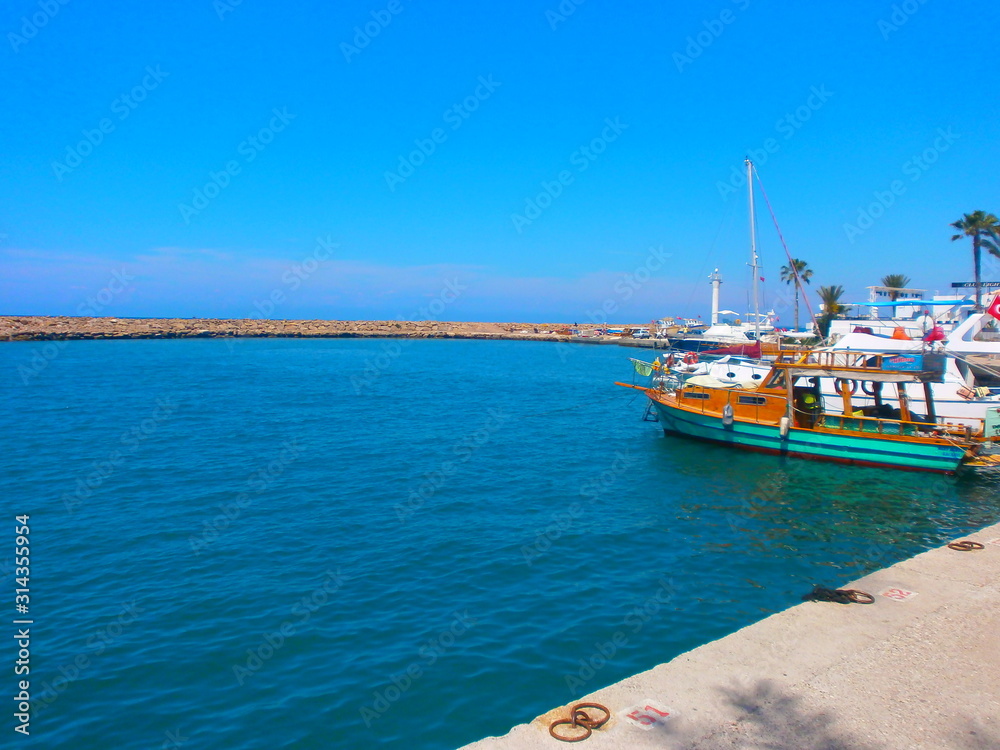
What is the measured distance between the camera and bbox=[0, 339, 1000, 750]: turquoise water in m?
9.62

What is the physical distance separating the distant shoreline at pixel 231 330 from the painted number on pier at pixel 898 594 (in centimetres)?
10984

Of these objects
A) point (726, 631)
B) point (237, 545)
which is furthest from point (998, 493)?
point (237, 545)

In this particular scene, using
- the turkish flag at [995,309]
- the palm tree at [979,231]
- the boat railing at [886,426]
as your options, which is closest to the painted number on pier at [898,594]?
the boat railing at [886,426]

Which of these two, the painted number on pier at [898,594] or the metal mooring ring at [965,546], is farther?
the metal mooring ring at [965,546]

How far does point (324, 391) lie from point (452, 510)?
3084 cm

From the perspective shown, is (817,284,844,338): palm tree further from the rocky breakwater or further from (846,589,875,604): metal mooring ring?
(846,589,875,604): metal mooring ring

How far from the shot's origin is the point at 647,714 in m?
7.03

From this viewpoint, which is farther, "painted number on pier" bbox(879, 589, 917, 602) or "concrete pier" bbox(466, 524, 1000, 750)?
"painted number on pier" bbox(879, 589, 917, 602)

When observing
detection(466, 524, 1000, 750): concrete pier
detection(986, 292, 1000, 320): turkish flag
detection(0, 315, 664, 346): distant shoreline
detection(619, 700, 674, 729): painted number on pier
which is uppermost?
detection(0, 315, 664, 346): distant shoreline

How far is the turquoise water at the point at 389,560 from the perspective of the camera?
9625 mm

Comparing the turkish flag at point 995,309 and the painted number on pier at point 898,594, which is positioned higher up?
the turkish flag at point 995,309

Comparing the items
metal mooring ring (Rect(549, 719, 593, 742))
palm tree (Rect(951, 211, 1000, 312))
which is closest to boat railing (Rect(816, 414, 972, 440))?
metal mooring ring (Rect(549, 719, 593, 742))

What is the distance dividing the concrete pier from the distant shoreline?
111027 millimetres

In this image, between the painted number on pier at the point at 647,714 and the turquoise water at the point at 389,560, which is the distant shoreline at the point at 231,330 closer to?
the turquoise water at the point at 389,560
